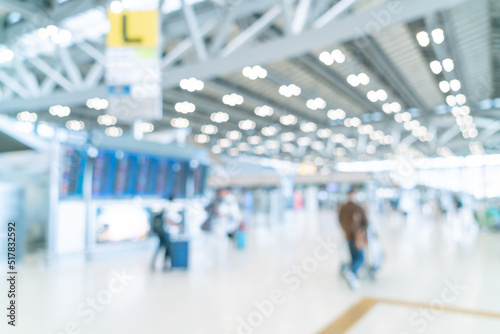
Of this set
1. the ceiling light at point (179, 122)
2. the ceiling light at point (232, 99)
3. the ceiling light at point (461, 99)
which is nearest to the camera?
the ceiling light at point (461, 99)

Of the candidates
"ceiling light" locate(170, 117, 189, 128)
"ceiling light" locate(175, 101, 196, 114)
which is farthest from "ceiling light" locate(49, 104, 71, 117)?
"ceiling light" locate(175, 101, 196, 114)

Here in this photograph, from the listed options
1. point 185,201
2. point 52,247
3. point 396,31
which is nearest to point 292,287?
point 52,247

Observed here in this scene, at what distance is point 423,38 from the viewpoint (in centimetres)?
952

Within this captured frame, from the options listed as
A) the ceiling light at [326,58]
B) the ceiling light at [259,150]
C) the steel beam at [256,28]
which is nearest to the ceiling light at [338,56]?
the ceiling light at [326,58]

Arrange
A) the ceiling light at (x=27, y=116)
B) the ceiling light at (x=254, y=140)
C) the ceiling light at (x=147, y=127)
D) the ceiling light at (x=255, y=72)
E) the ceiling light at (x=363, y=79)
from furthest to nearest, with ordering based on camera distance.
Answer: the ceiling light at (x=254, y=140) < the ceiling light at (x=147, y=127) < the ceiling light at (x=27, y=116) < the ceiling light at (x=363, y=79) < the ceiling light at (x=255, y=72)

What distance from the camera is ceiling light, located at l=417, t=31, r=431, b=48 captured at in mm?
9272

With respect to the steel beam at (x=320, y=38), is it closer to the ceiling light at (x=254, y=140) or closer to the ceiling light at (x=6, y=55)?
the ceiling light at (x=6, y=55)

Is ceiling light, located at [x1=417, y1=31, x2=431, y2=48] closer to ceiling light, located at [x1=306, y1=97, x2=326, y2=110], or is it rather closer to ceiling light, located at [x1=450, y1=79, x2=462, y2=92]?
ceiling light, located at [x1=450, y1=79, x2=462, y2=92]

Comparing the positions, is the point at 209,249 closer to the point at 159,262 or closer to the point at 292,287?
the point at 159,262

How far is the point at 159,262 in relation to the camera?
24.9ft

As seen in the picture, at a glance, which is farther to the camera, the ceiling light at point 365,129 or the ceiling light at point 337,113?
the ceiling light at point 365,129

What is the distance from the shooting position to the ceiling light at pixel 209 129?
21.7 m

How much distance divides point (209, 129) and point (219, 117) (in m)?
3.62

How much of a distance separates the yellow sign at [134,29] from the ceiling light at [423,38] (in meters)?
6.90
